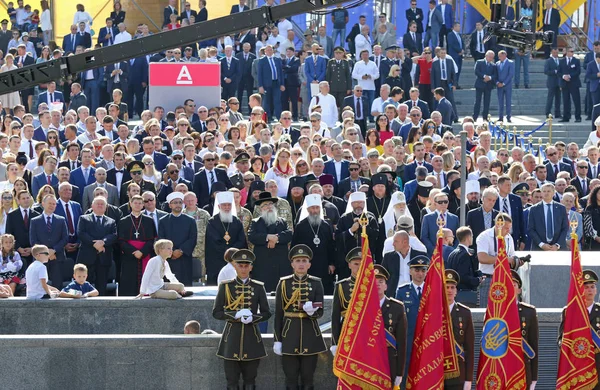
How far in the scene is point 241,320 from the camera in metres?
14.4

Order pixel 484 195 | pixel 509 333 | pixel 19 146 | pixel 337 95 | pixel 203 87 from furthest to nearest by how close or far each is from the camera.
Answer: pixel 337 95 < pixel 203 87 < pixel 19 146 < pixel 484 195 < pixel 509 333

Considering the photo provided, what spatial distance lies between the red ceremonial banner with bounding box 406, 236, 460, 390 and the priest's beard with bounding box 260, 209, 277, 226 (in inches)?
195

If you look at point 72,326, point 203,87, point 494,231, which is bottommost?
point 72,326

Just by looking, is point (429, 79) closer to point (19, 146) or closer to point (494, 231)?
point (19, 146)

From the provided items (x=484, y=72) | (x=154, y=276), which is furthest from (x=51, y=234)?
(x=484, y=72)

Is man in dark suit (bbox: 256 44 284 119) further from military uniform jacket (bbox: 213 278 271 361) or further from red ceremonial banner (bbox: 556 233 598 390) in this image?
red ceremonial banner (bbox: 556 233 598 390)

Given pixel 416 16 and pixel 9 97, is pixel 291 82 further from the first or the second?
pixel 9 97

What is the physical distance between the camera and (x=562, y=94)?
32.6 m

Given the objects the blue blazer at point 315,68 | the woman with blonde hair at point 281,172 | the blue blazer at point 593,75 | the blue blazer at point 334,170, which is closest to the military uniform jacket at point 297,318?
the woman with blonde hair at point 281,172

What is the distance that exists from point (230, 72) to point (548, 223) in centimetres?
1307

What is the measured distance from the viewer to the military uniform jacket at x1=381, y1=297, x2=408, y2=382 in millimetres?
13938

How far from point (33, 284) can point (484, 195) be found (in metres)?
6.04

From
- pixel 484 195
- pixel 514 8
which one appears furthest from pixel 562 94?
pixel 484 195

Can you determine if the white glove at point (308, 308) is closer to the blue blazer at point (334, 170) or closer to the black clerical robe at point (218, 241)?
the black clerical robe at point (218, 241)
